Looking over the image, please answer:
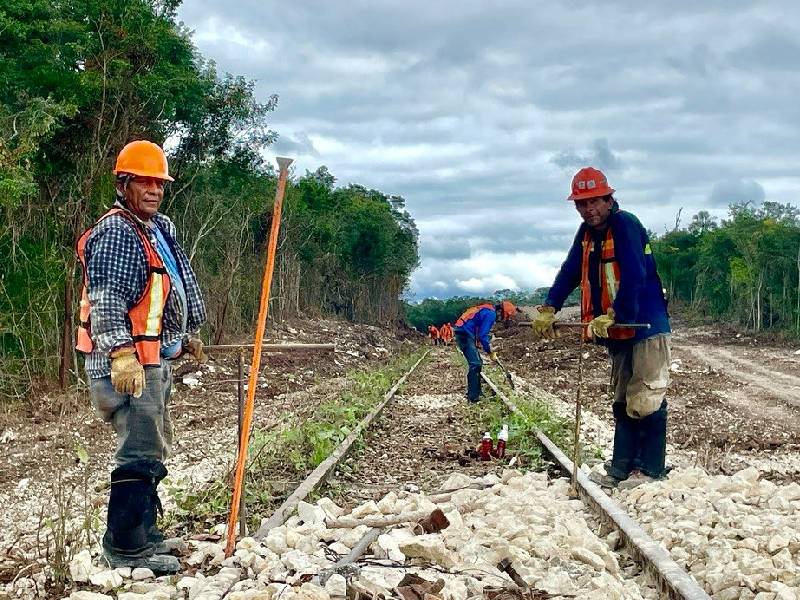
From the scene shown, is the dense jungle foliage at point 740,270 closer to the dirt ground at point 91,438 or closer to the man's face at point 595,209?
the dirt ground at point 91,438

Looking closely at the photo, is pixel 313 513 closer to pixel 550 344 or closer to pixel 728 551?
pixel 728 551

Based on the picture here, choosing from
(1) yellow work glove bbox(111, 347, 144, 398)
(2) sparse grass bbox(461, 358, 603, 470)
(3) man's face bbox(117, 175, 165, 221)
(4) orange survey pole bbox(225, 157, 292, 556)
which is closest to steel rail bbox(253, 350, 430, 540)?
(4) orange survey pole bbox(225, 157, 292, 556)

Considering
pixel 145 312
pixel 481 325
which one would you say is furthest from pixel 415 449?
pixel 145 312

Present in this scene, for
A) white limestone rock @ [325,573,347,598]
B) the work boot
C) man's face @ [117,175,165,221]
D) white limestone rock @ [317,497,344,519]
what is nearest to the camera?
white limestone rock @ [325,573,347,598]

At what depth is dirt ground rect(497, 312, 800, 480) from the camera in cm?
860

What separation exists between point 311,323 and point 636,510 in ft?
108

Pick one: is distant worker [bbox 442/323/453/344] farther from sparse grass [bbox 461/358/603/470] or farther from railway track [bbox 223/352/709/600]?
sparse grass [bbox 461/358/603/470]

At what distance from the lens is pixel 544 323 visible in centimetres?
656

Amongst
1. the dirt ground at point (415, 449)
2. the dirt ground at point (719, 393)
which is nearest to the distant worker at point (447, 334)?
the dirt ground at point (719, 393)

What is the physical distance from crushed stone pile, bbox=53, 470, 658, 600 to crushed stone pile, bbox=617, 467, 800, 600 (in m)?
0.35

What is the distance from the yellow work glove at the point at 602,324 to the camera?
239 inches

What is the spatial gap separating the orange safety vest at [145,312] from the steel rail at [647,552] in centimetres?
257

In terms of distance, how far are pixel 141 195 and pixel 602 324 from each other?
10.7 feet

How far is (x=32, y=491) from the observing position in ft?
22.9
